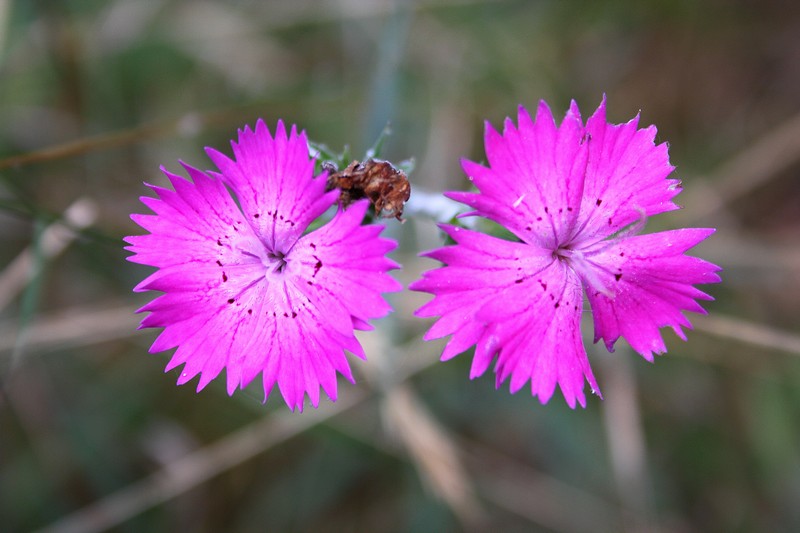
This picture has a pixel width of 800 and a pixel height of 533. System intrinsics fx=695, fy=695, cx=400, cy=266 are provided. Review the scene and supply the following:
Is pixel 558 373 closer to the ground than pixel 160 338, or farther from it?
closer to the ground

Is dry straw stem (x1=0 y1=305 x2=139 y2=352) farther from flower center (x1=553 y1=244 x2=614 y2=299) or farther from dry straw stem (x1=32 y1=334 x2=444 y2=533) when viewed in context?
flower center (x1=553 y1=244 x2=614 y2=299)

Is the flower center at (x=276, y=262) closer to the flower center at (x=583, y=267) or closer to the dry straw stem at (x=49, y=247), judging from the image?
the flower center at (x=583, y=267)

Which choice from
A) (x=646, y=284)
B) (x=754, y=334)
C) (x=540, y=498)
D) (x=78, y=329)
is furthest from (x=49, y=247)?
(x=754, y=334)

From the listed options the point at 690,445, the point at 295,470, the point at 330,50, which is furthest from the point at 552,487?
the point at 330,50

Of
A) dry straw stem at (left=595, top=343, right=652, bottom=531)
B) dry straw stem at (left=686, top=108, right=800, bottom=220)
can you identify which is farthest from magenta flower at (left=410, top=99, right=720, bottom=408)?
dry straw stem at (left=686, top=108, right=800, bottom=220)

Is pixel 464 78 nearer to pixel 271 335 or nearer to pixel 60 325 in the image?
pixel 60 325

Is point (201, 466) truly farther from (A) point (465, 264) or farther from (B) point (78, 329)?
(A) point (465, 264)

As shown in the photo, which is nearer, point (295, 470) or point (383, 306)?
point (383, 306)
